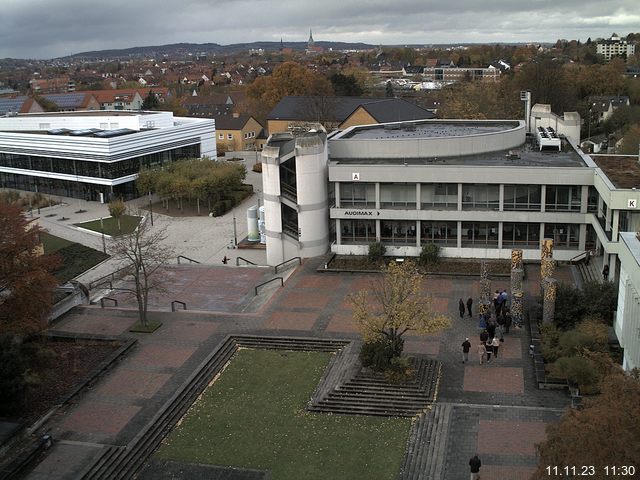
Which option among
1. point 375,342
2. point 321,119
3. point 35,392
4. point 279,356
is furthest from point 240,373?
point 321,119

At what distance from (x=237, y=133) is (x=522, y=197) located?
61520 millimetres

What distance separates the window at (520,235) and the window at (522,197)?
3.47 ft

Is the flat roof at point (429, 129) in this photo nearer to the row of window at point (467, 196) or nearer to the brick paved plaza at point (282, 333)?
the row of window at point (467, 196)

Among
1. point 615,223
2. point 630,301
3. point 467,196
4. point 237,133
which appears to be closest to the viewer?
point 630,301

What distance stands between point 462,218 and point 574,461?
26988mm

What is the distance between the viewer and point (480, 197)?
4131 cm

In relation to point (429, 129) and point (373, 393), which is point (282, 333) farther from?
point (429, 129)

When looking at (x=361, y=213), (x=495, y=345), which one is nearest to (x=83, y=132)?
(x=361, y=213)

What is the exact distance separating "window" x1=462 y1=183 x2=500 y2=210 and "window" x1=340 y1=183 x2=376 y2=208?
540 centimetres

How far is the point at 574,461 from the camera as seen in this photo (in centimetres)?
1505

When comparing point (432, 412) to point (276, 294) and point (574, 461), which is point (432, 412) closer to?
point (574, 461)

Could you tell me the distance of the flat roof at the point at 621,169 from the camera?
3659cm

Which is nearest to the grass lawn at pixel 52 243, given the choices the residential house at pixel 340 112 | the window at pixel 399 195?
the window at pixel 399 195

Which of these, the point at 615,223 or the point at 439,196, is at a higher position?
the point at 439,196
